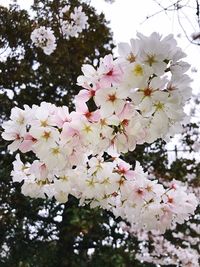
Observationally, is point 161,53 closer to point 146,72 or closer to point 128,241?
point 146,72

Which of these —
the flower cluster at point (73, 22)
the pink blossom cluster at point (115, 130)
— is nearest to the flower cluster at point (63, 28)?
the flower cluster at point (73, 22)

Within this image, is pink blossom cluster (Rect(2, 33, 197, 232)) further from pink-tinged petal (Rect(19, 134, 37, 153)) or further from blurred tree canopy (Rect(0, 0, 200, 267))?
blurred tree canopy (Rect(0, 0, 200, 267))

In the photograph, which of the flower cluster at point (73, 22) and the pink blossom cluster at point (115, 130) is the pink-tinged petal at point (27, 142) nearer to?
the pink blossom cluster at point (115, 130)

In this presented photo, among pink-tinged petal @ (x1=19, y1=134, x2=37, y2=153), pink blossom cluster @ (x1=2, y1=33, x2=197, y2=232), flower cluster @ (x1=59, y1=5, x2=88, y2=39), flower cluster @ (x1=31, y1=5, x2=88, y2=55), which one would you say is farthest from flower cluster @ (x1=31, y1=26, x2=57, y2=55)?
pink-tinged petal @ (x1=19, y1=134, x2=37, y2=153)

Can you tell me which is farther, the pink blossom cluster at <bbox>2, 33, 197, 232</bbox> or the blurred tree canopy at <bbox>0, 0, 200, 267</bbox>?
the blurred tree canopy at <bbox>0, 0, 200, 267</bbox>

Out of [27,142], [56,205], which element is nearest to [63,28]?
[56,205]

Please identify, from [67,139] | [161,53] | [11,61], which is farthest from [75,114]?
[11,61]

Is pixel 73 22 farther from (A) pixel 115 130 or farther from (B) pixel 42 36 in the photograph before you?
(A) pixel 115 130
